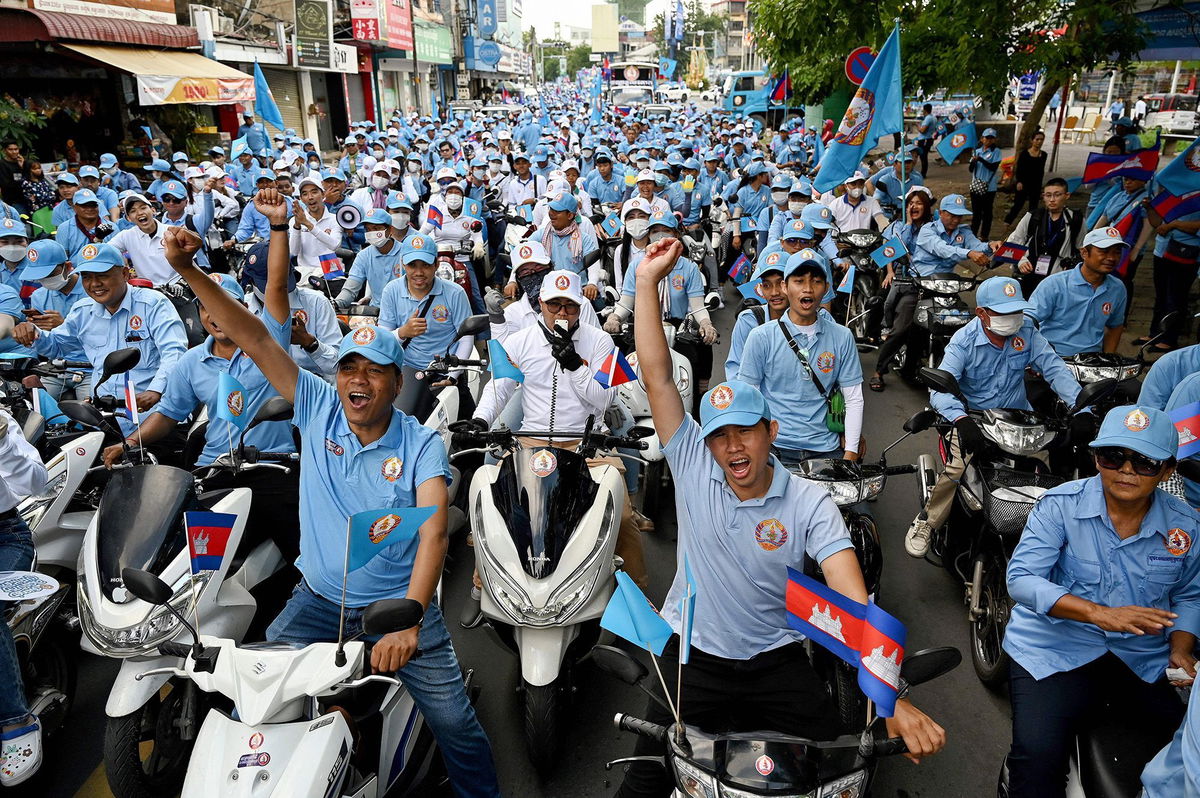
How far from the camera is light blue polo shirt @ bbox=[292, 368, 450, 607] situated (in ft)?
11.3

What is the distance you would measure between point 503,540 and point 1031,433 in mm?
3003

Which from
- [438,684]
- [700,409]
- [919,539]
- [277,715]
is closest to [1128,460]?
[700,409]

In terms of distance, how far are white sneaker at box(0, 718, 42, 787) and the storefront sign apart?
1279 inches

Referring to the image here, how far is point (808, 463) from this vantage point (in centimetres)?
461

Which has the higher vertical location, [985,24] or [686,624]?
[985,24]

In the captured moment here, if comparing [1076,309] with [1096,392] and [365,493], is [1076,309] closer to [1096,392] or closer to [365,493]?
[1096,392]

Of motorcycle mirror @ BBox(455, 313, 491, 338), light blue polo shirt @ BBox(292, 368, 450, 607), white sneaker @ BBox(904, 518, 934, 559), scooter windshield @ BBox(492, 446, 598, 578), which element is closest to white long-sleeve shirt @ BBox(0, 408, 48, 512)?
light blue polo shirt @ BBox(292, 368, 450, 607)

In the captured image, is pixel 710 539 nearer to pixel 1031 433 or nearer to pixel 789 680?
pixel 789 680

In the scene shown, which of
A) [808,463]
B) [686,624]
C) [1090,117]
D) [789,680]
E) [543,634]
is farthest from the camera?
[1090,117]

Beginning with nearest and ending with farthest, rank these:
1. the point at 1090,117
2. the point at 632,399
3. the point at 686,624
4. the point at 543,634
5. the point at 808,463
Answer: the point at 686,624 → the point at 543,634 → the point at 808,463 → the point at 632,399 → the point at 1090,117

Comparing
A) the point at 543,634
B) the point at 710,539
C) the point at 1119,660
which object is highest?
the point at 710,539

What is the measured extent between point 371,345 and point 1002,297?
3845mm

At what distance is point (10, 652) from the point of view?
11.9ft

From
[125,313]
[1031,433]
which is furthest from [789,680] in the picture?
[125,313]
